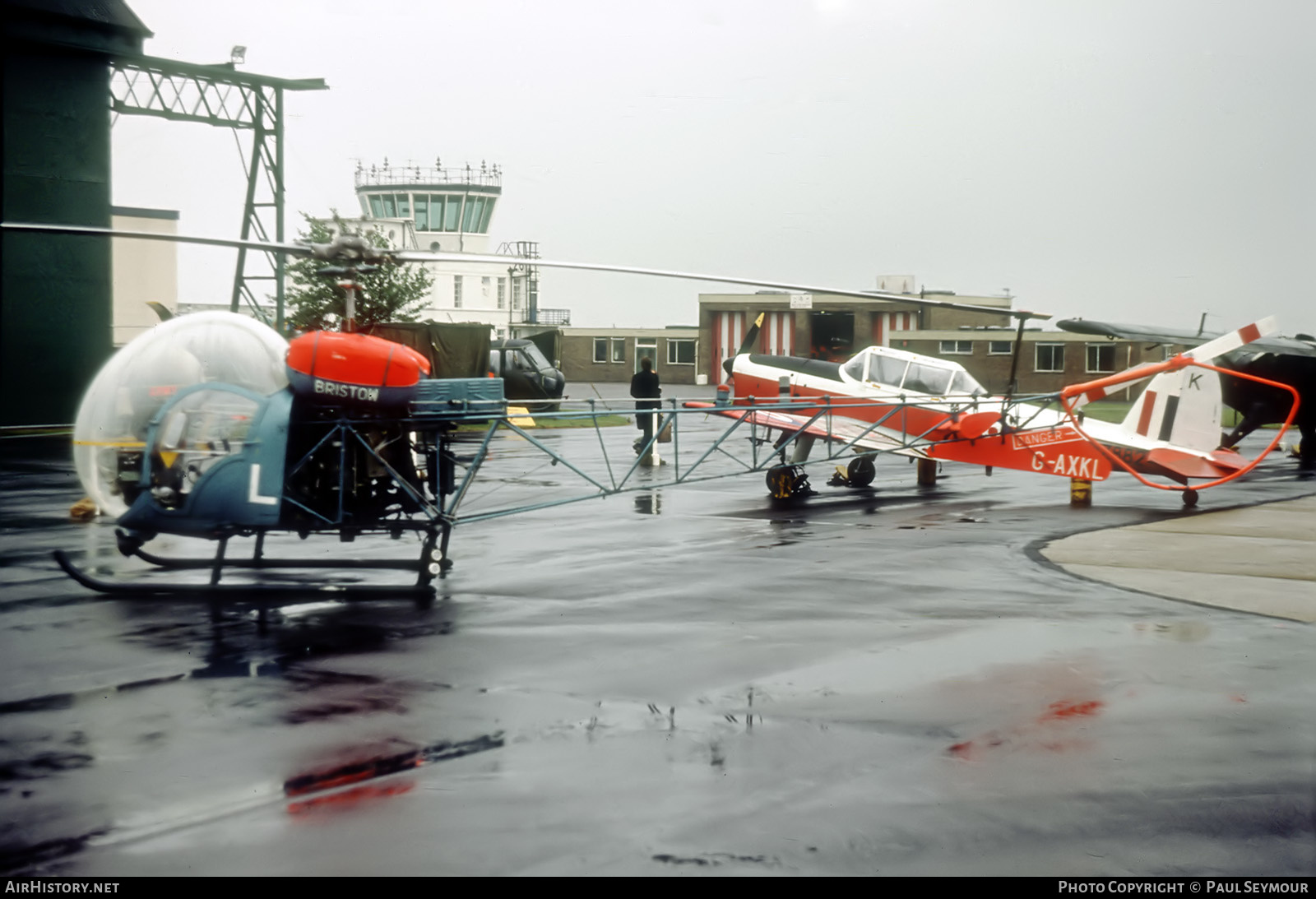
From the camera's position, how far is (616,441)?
82.7ft

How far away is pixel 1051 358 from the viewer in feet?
198

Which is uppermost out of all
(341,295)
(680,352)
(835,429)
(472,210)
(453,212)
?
(472,210)

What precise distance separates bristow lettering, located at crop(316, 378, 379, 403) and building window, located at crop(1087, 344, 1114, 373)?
2191 inches

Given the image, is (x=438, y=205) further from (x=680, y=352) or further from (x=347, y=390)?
(x=680, y=352)

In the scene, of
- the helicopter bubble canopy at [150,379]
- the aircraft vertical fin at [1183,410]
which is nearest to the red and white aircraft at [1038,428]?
the aircraft vertical fin at [1183,410]

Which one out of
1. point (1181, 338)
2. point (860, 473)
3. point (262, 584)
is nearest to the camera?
point (262, 584)

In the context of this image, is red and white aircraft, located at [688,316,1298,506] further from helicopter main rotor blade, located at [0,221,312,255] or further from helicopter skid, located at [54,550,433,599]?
helicopter main rotor blade, located at [0,221,312,255]

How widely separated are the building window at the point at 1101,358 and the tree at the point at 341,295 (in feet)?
178

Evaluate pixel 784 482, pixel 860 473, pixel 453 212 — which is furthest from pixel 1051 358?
pixel 784 482

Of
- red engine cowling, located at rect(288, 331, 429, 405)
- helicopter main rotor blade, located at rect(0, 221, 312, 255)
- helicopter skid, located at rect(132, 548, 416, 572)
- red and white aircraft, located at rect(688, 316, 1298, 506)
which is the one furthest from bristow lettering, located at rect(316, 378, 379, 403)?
red and white aircraft, located at rect(688, 316, 1298, 506)

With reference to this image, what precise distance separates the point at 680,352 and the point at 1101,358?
22.5 metres

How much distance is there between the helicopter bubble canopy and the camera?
978 cm

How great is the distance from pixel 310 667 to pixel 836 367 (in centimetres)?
1215

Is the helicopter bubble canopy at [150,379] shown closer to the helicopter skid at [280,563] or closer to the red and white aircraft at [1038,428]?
the helicopter skid at [280,563]
